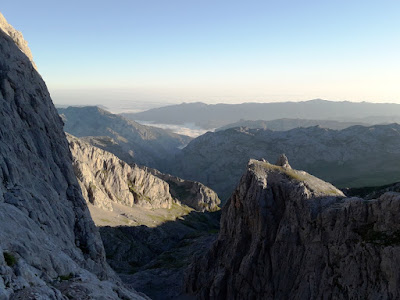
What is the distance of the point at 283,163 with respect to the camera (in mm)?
93188

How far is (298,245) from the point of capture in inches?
2714

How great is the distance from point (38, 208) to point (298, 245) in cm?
5320

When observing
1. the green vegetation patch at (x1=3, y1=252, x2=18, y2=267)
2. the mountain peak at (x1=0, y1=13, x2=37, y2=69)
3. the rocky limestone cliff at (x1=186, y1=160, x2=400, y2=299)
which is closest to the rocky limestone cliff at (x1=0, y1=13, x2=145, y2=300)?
the green vegetation patch at (x1=3, y1=252, x2=18, y2=267)

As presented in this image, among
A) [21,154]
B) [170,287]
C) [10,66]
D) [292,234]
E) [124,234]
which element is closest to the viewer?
[21,154]

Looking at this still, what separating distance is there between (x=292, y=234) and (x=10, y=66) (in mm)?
77709

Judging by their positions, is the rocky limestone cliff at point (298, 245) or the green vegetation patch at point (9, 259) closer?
the green vegetation patch at point (9, 259)

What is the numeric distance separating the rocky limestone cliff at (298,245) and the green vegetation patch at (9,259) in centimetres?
5313

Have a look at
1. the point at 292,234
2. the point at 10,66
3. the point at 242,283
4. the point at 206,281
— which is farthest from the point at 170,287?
the point at 10,66

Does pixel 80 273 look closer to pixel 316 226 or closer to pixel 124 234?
pixel 316 226

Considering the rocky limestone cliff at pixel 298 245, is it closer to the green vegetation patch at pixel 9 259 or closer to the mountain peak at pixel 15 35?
the green vegetation patch at pixel 9 259

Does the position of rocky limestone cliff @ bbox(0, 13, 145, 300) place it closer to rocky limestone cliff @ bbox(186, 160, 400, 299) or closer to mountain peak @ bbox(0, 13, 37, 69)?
mountain peak @ bbox(0, 13, 37, 69)

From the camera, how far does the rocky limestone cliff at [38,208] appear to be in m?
30.2

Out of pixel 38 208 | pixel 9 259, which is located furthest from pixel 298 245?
pixel 9 259

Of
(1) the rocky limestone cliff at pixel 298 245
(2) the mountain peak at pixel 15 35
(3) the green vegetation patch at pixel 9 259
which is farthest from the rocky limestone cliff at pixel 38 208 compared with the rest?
(1) the rocky limestone cliff at pixel 298 245
